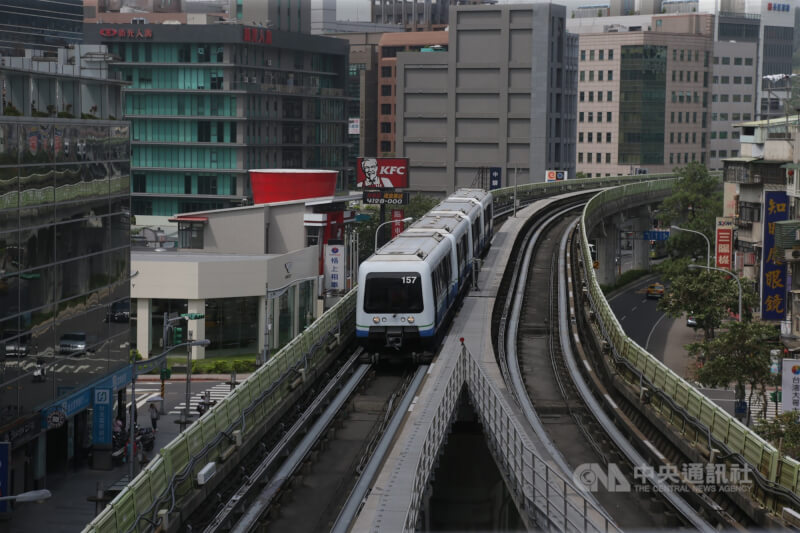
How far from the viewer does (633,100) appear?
183m

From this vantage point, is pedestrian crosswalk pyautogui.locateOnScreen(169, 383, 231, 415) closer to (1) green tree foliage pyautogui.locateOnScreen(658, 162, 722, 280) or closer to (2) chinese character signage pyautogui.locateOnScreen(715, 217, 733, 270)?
(2) chinese character signage pyautogui.locateOnScreen(715, 217, 733, 270)

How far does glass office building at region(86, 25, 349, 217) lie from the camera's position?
413 ft

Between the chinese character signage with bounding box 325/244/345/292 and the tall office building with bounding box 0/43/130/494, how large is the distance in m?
25.4

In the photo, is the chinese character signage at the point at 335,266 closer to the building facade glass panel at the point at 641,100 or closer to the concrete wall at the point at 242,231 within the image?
the concrete wall at the point at 242,231

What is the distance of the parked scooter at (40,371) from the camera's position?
41.9 meters

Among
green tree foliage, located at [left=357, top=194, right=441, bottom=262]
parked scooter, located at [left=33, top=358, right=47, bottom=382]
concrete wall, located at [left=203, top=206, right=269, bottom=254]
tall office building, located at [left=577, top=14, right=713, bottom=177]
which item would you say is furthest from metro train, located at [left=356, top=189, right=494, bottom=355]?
tall office building, located at [left=577, top=14, right=713, bottom=177]

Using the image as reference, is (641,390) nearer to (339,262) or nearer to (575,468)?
(575,468)

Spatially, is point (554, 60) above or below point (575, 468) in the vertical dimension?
above

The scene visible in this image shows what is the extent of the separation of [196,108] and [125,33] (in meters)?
10.7

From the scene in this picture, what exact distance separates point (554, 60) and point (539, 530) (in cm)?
13513

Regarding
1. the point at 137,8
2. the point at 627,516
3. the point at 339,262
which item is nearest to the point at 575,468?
the point at 627,516

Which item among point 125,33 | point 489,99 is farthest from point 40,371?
point 489,99

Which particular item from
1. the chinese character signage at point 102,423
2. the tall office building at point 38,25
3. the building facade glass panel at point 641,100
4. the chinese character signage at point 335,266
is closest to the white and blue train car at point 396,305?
the chinese character signage at point 102,423

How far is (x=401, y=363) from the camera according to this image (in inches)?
1614
